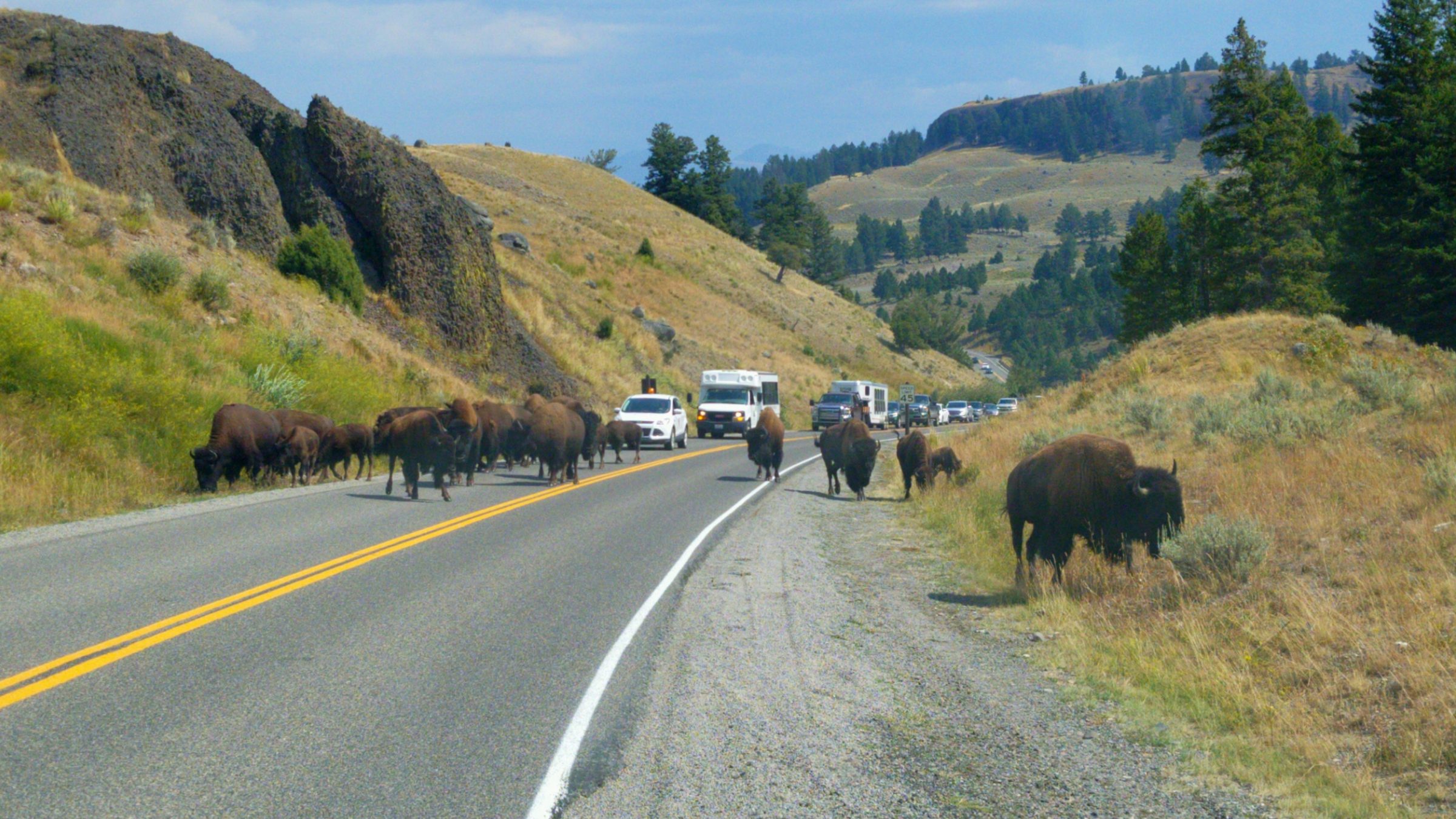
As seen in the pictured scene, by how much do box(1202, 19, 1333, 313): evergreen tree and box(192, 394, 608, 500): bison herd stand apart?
43491 millimetres

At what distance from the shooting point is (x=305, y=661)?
24.9ft

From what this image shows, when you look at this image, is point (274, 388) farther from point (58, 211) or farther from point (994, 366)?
point (994, 366)

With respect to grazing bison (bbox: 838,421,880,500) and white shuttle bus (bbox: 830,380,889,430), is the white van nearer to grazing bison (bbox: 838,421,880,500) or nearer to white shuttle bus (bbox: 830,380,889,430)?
white shuttle bus (bbox: 830,380,889,430)

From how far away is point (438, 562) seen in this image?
11.9 m

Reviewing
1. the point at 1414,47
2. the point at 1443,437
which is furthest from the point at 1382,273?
the point at 1443,437

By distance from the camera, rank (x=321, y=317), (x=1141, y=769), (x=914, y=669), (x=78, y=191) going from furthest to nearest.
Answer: (x=321, y=317)
(x=78, y=191)
(x=914, y=669)
(x=1141, y=769)

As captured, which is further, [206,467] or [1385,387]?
[1385,387]

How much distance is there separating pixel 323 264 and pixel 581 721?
33.5 metres

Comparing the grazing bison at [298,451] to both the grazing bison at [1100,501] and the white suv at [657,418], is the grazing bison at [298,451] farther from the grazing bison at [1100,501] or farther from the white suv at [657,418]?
the white suv at [657,418]

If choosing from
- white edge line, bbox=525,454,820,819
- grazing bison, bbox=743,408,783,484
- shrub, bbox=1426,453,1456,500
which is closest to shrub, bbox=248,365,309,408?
grazing bison, bbox=743,408,783,484

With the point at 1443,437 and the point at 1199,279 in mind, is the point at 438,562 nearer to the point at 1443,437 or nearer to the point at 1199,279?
the point at 1443,437

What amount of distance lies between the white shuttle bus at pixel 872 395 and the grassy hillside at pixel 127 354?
2683 cm

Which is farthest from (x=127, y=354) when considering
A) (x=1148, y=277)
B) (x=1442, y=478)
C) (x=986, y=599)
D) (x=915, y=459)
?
(x=1148, y=277)

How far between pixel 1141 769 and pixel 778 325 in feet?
292
